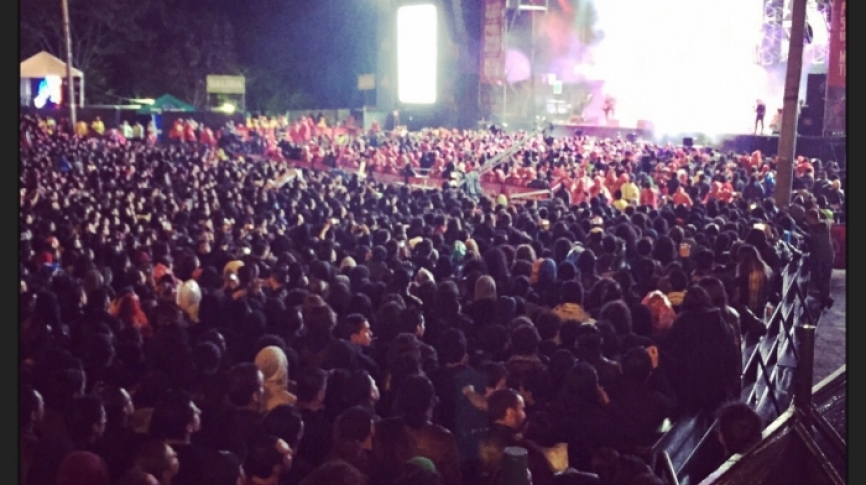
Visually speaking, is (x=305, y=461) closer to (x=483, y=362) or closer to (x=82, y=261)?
(x=483, y=362)

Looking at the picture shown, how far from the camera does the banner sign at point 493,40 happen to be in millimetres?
21672

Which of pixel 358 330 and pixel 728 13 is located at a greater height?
pixel 728 13

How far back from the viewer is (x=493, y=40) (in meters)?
21.8

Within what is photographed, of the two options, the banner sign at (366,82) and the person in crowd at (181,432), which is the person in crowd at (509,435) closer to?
the person in crowd at (181,432)

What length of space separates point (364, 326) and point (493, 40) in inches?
704

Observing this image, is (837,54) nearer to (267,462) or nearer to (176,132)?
(176,132)

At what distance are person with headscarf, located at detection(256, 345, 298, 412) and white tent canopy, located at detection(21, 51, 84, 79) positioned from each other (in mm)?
2052

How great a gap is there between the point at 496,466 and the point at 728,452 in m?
1.02

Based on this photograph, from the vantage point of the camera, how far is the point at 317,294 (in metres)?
5.61

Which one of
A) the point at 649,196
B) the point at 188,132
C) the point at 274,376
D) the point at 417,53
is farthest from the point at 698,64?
the point at 274,376

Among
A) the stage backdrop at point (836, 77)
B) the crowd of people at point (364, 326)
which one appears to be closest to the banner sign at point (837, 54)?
the stage backdrop at point (836, 77)

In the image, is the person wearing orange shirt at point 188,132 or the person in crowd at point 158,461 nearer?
the person in crowd at point 158,461

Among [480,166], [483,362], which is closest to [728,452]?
[483,362]

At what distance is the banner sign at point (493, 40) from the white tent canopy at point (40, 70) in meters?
16.2
